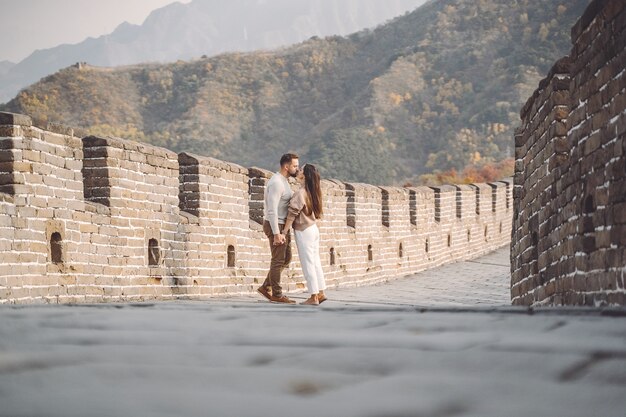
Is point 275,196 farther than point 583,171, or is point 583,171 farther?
point 275,196

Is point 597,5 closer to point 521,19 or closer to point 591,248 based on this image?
point 591,248

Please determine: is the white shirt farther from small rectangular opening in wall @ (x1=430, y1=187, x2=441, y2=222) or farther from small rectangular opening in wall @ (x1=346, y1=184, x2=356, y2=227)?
small rectangular opening in wall @ (x1=430, y1=187, x2=441, y2=222)

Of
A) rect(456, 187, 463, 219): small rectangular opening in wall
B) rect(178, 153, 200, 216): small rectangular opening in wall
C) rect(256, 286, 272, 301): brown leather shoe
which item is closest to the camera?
rect(256, 286, 272, 301): brown leather shoe

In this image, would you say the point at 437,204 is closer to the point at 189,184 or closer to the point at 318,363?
the point at 189,184

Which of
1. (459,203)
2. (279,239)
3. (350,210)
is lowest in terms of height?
(279,239)

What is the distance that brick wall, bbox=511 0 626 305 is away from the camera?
4.51 m

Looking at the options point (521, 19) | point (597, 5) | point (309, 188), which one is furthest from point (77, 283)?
point (521, 19)

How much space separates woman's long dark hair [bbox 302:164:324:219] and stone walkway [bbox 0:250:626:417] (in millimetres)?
3952

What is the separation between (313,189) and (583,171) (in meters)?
3.02

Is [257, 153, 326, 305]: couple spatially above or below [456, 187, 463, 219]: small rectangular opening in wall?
below

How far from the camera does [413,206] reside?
A: 16.6 meters

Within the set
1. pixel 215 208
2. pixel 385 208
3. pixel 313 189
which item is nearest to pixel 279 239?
pixel 313 189

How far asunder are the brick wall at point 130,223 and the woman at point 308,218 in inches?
53.7

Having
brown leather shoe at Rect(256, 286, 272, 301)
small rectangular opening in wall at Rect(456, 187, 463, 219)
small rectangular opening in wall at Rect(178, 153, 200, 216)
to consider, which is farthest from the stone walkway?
small rectangular opening in wall at Rect(456, 187, 463, 219)
